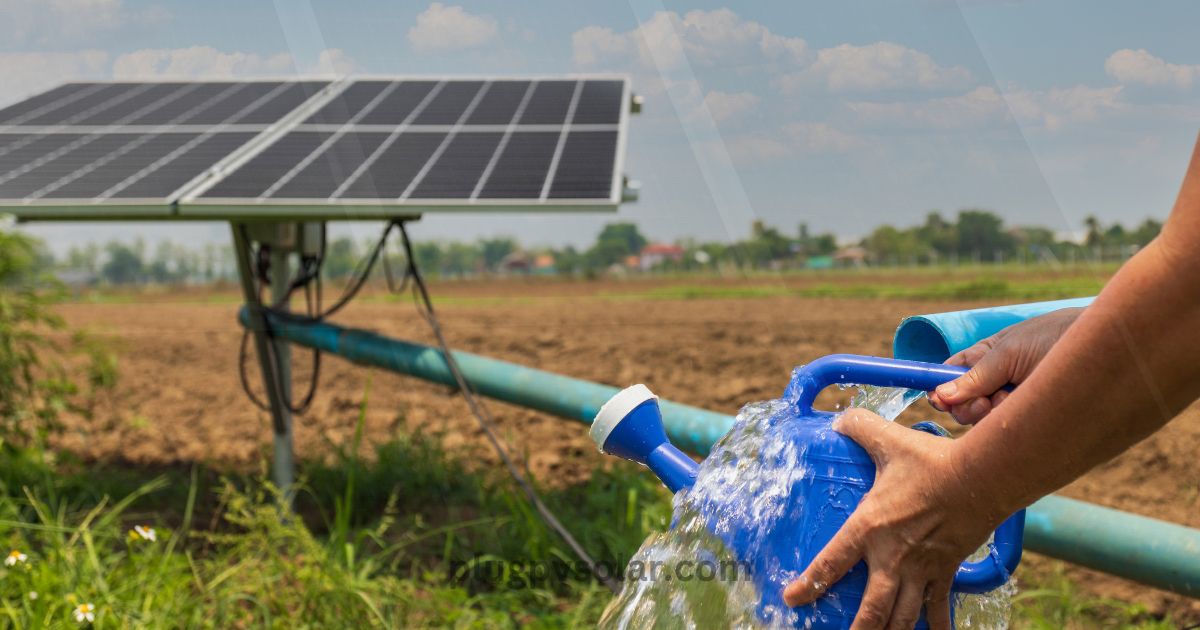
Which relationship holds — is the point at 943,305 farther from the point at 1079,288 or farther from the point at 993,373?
the point at 993,373

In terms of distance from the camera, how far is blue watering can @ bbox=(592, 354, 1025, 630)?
40.4 inches

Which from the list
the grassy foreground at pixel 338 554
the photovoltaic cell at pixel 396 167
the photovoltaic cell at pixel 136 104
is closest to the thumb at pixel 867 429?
the grassy foreground at pixel 338 554

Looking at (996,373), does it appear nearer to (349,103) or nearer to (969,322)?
(969,322)

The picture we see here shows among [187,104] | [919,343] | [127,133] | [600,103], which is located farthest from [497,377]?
[919,343]

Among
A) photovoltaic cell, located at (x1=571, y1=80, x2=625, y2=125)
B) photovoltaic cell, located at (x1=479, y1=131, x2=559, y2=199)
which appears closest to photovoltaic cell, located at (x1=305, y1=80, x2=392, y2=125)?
photovoltaic cell, located at (x1=479, y1=131, x2=559, y2=199)

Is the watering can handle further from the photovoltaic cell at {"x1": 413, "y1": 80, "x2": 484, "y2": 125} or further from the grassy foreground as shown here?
the photovoltaic cell at {"x1": 413, "y1": 80, "x2": 484, "y2": 125}

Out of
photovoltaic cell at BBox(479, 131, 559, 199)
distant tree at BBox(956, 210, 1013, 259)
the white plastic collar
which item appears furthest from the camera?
photovoltaic cell at BBox(479, 131, 559, 199)

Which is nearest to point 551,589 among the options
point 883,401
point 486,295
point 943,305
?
point 883,401

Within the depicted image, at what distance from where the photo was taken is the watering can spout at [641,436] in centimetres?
120

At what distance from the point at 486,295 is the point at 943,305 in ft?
26.4

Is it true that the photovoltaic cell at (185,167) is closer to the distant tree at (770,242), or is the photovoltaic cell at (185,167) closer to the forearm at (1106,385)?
the distant tree at (770,242)

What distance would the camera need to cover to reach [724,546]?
42.9 inches

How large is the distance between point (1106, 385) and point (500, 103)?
3.48 metres

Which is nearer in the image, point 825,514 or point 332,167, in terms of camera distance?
point 825,514
